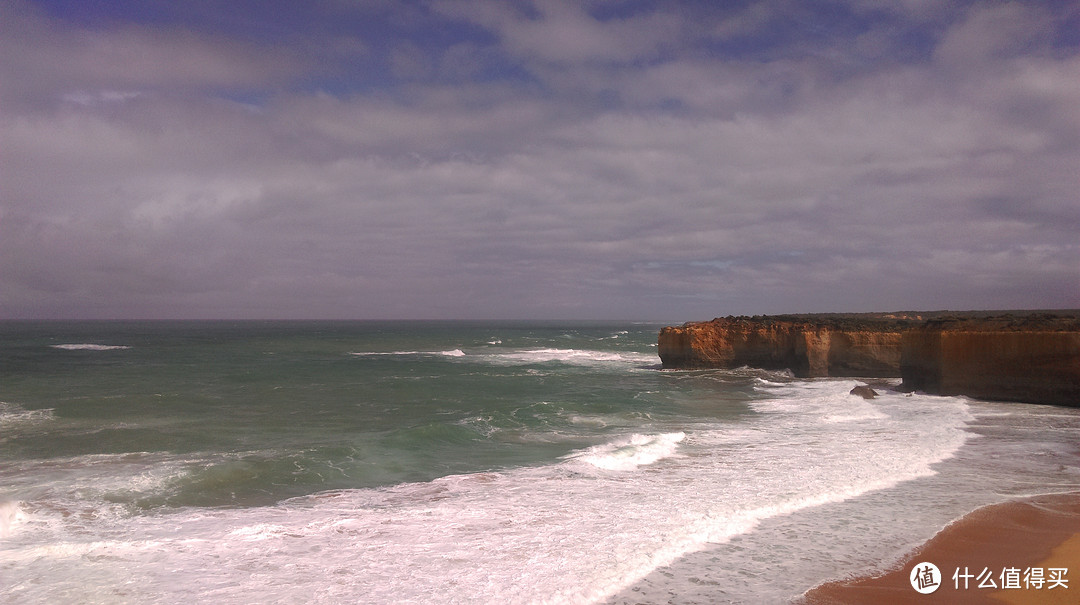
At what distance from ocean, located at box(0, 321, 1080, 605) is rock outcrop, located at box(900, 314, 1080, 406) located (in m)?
0.97

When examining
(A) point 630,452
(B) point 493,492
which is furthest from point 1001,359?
(B) point 493,492

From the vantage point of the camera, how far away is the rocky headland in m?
19.6

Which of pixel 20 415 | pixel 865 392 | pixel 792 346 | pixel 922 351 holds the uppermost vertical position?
pixel 922 351

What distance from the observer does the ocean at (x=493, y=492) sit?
693 centimetres

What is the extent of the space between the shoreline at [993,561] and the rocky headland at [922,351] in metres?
13.1

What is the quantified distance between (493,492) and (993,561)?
6828 mm

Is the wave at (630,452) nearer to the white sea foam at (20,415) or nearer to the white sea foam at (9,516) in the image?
the white sea foam at (9,516)

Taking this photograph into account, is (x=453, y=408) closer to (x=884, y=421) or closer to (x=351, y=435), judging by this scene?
(x=351, y=435)

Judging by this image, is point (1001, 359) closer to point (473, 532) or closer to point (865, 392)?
point (865, 392)

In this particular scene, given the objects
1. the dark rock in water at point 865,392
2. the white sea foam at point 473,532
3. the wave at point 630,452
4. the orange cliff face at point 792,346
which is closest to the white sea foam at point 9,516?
the white sea foam at point 473,532

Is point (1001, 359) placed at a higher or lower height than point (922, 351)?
lower

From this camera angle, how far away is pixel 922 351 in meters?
23.3

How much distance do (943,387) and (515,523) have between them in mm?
19688

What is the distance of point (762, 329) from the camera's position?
33.7 meters
